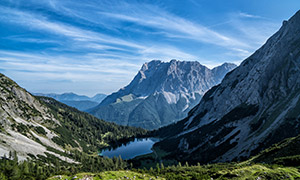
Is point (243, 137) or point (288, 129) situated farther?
point (243, 137)

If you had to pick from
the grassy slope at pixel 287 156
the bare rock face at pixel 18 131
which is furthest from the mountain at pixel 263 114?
the bare rock face at pixel 18 131

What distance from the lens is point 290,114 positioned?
404ft

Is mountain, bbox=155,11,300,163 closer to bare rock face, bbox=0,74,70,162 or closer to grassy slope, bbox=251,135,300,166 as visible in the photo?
grassy slope, bbox=251,135,300,166

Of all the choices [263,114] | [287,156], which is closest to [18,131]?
[287,156]

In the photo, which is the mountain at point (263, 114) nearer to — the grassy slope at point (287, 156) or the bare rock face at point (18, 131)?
the grassy slope at point (287, 156)

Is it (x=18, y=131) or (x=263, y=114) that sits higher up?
(x=18, y=131)

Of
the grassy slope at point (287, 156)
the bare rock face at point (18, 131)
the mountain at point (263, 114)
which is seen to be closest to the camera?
the grassy slope at point (287, 156)

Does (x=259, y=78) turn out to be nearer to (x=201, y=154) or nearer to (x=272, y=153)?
(x=201, y=154)

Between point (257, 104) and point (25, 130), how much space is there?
223 meters

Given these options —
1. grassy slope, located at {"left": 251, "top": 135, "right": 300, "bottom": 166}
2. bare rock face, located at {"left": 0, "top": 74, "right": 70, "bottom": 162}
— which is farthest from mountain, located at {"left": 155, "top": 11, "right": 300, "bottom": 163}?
bare rock face, located at {"left": 0, "top": 74, "right": 70, "bottom": 162}

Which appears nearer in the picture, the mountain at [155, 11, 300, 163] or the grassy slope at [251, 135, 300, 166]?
the grassy slope at [251, 135, 300, 166]

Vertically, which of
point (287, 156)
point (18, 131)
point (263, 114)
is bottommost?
point (287, 156)

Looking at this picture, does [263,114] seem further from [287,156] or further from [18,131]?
[18,131]

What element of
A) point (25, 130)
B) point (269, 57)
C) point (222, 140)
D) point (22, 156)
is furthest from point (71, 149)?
point (269, 57)
